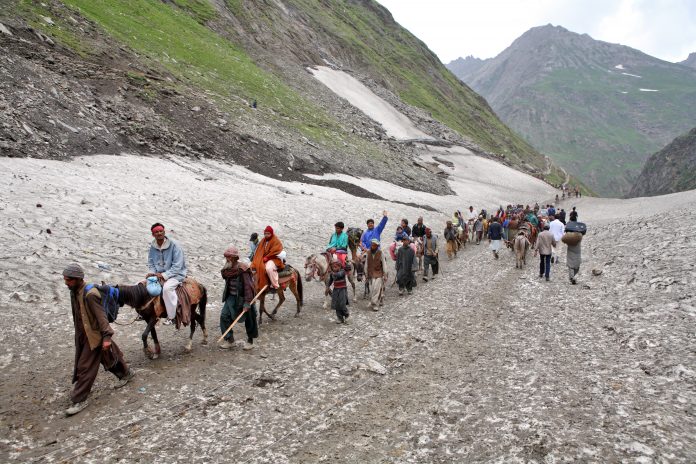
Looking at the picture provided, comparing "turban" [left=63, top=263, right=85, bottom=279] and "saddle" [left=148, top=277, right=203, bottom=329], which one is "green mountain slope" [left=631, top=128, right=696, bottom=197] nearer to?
"saddle" [left=148, top=277, right=203, bottom=329]

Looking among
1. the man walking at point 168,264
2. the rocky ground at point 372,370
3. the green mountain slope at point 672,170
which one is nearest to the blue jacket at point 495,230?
the rocky ground at point 372,370

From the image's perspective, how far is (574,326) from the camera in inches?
438

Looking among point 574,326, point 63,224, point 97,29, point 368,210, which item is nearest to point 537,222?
point 368,210

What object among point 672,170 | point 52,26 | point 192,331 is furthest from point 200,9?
point 672,170

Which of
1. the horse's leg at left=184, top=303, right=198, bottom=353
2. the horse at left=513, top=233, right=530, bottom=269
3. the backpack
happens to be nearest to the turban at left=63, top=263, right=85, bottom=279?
the backpack

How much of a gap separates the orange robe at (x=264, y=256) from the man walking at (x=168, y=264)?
2359mm

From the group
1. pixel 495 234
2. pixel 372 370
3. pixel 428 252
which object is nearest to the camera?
pixel 372 370

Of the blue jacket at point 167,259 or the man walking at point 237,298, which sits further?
the man walking at point 237,298

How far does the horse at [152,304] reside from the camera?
28.6 ft

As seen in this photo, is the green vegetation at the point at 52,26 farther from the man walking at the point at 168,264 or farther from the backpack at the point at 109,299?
the backpack at the point at 109,299

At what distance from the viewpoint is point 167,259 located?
9523 millimetres

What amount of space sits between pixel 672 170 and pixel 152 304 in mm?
161482

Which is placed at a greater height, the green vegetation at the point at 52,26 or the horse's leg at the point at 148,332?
the green vegetation at the point at 52,26

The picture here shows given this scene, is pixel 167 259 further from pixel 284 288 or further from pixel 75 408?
pixel 284 288
